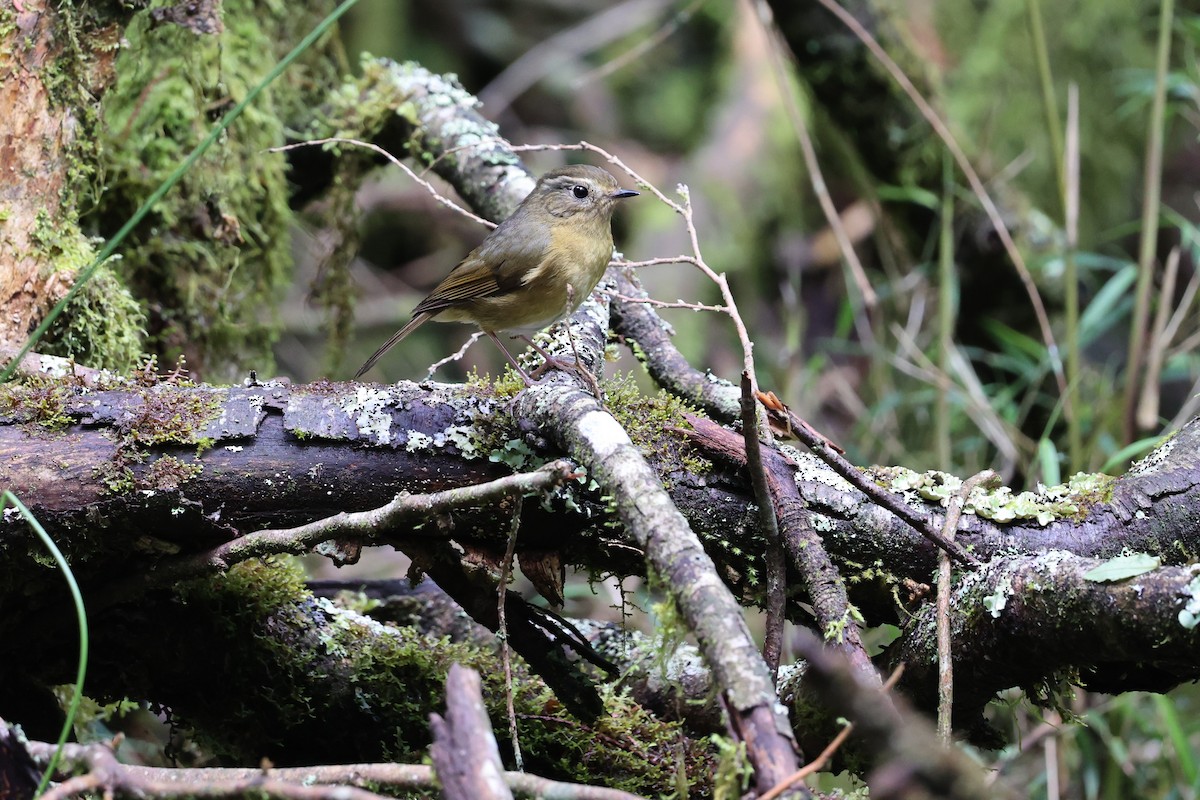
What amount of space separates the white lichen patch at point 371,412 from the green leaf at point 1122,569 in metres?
1.38

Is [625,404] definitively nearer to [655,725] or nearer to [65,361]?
[655,725]

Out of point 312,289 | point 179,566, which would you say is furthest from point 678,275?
point 179,566

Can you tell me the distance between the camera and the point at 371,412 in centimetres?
219

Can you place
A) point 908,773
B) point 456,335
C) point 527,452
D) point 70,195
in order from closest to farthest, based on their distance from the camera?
point 908,773
point 527,452
point 70,195
point 456,335

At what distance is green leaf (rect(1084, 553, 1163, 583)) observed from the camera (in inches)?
66.9

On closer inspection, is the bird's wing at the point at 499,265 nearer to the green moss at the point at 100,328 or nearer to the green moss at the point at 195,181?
the green moss at the point at 195,181

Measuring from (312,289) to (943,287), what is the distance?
257 centimetres

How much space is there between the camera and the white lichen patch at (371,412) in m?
2.17

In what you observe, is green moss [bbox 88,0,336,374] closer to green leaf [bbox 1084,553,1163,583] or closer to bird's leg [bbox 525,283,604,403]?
bird's leg [bbox 525,283,604,403]

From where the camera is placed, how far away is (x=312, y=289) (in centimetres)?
424

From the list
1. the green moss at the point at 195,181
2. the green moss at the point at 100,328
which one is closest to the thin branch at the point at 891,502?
the green moss at the point at 100,328

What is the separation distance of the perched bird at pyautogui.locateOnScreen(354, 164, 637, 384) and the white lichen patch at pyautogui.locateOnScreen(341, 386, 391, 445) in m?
0.96

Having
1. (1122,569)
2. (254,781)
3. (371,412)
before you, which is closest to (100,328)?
(371,412)

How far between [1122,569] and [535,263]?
6.76 feet
